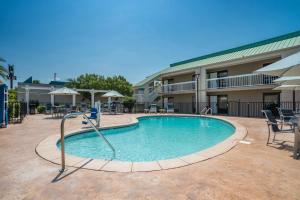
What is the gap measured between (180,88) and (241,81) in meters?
6.98

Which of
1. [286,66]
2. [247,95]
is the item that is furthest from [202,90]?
[286,66]

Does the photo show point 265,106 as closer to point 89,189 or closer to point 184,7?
point 184,7

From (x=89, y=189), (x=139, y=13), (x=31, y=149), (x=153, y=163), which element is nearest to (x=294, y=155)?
(x=153, y=163)

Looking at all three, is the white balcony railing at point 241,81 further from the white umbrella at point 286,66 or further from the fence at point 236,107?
the white umbrella at point 286,66

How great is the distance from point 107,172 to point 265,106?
17.3 m

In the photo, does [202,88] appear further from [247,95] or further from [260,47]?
[260,47]

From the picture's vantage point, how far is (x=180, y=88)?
67.6 ft

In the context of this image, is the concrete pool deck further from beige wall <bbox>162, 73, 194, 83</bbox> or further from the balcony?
beige wall <bbox>162, 73, 194, 83</bbox>

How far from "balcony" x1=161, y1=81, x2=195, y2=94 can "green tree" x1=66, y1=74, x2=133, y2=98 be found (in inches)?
506

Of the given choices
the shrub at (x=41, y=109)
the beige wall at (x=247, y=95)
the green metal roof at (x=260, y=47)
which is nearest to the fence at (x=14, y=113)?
the shrub at (x=41, y=109)

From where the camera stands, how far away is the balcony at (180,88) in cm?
1969

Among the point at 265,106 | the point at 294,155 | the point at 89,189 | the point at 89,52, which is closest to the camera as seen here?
the point at 89,189

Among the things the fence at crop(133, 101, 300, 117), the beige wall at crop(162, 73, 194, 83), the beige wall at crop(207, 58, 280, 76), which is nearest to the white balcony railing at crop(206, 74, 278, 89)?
the beige wall at crop(207, 58, 280, 76)

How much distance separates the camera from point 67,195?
7.63 feet
